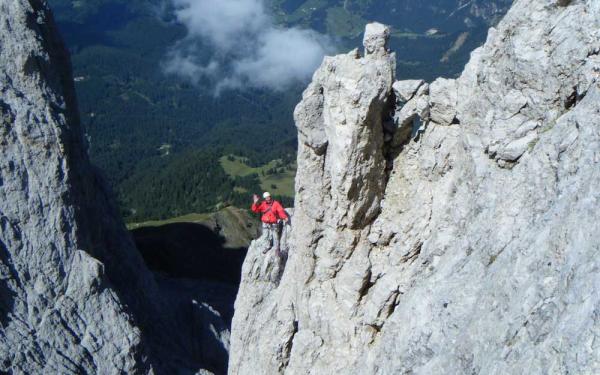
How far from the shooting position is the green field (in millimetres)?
150125

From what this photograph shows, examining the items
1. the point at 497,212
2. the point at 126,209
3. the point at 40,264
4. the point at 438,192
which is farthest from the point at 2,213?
the point at 126,209

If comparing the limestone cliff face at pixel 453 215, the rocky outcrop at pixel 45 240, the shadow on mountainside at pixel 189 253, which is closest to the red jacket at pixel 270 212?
the limestone cliff face at pixel 453 215

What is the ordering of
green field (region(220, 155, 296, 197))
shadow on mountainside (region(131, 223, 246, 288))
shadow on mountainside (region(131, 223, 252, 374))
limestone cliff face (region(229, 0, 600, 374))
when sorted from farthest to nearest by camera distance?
green field (region(220, 155, 296, 197)) < shadow on mountainside (region(131, 223, 246, 288)) < shadow on mountainside (region(131, 223, 252, 374)) < limestone cliff face (region(229, 0, 600, 374))

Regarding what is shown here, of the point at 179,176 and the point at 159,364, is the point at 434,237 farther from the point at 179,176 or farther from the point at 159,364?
the point at 179,176

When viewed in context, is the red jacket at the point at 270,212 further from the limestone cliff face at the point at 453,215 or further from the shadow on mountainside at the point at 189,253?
the shadow on mountainside at the point at 189,253

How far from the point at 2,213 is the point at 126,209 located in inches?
4164

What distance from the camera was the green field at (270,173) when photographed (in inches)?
5910

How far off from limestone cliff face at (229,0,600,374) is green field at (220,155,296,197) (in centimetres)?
12136

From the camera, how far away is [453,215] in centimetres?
1630

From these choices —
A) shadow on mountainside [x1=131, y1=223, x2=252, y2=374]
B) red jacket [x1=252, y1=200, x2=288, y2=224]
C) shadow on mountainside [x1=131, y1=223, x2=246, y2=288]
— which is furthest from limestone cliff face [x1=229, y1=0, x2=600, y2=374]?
shadow on mountainside [x1=131, y1=223, x2=246, y2=288]

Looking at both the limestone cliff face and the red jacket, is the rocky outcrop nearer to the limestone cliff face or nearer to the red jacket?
the limestone cliff face

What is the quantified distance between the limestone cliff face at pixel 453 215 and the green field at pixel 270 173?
121m

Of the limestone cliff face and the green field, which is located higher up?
the green field

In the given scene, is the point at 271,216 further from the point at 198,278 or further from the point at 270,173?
the point at 270,173
